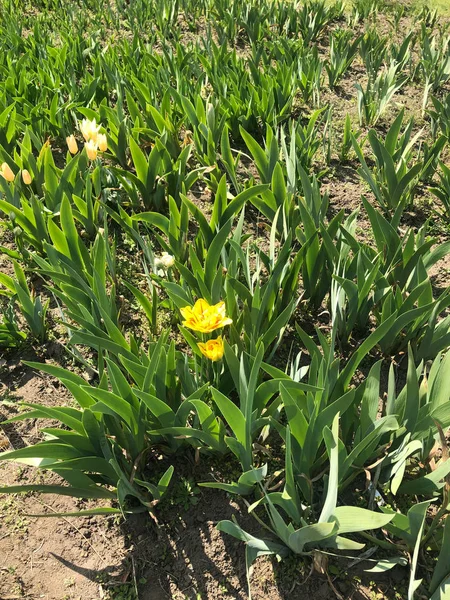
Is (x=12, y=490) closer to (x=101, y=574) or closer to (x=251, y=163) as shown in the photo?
(x=101, y=574)

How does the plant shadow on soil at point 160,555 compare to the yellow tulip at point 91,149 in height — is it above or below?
below

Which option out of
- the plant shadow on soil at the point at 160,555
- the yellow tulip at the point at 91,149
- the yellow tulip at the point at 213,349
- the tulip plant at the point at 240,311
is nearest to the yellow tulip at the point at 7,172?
the tulip plant at the point at 240,311

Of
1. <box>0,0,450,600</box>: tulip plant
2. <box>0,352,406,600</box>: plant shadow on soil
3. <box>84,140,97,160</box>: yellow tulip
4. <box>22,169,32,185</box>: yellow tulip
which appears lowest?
<box>0,352,406,600</box>: plant shadow on soil

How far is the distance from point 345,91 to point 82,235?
2.60m

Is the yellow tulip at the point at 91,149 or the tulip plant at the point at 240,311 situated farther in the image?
the yellow tulip at the point at 91,149

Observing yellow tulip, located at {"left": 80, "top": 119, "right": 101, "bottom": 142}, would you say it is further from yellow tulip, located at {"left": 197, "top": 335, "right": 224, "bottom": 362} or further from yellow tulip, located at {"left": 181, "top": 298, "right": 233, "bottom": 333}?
yellow tulip, located at {"left": 197, "top": 335, "right": 224, "bottom": 362}

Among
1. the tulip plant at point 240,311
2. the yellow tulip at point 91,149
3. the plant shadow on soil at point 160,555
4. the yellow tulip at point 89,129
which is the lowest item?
the plant shadow on soil at point 160,555

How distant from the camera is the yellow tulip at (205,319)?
1.40 meters

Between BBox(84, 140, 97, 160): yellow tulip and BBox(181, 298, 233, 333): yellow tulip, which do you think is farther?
BBox(84, 140, 97, 160): yellow tulip

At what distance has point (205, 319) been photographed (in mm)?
1432

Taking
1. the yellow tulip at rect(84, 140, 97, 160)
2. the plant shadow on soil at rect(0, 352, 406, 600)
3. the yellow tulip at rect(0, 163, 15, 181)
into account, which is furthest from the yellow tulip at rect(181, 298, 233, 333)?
the yellow tulip at rect(0, 163, 15, 181)

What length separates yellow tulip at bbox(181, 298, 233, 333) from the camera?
4.58 feet

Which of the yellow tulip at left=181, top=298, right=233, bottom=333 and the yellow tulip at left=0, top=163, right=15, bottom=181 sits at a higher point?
the yellow tulip at left=0, top=163, right=15, bottom=181

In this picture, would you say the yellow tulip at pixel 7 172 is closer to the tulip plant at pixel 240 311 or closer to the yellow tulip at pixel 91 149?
the tulip plant at pixel 240 311
